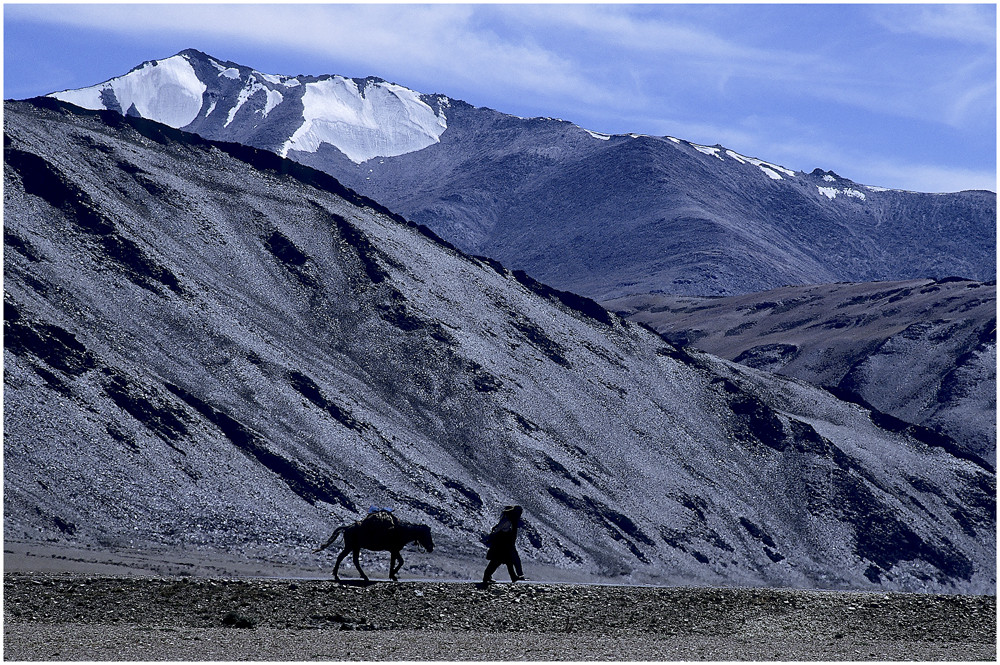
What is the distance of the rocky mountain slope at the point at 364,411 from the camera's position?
5706cm

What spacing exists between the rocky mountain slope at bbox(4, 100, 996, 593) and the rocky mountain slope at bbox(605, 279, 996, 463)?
81.0ft

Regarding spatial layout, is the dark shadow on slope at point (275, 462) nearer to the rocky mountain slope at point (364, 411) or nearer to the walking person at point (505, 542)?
the rocky mountain slope at point (364, 411)

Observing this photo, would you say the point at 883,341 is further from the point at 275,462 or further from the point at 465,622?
the point at 465,622

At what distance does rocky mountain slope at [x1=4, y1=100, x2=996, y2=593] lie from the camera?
57.1m

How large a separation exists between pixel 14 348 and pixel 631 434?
41.6m

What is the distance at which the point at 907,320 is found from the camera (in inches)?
6127

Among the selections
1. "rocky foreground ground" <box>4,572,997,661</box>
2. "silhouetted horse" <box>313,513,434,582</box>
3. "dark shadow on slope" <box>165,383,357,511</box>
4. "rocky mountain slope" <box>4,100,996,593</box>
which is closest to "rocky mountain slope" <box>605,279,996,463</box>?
"rocky mountain slope" <box>4,100,996,593</box>

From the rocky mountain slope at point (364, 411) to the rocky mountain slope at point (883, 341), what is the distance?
81.0 ft

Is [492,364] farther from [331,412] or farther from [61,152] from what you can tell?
[61,152]

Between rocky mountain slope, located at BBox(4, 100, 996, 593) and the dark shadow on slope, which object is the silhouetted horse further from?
the dark shadow on slope

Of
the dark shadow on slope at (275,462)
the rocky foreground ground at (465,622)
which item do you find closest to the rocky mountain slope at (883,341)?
the dark shadow on slope at (275,462)

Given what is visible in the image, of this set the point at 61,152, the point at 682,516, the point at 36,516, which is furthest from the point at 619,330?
the point at 36,516

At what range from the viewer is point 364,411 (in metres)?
72.2

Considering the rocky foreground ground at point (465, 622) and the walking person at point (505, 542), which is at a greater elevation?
the walking person at point (505, 542)
